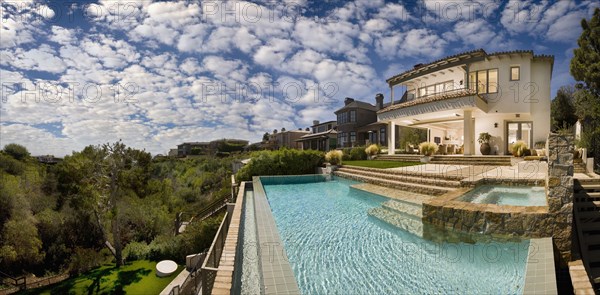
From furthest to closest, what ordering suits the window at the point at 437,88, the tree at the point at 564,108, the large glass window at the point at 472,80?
the tree at the point at 564,108 → the window at the point at 437,88 → the large glass window at the point at 472,80

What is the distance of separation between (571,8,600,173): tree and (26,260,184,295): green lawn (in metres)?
21.9

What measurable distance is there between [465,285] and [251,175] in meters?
13.5

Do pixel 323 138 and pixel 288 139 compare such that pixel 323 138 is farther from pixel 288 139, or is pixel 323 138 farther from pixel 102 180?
pixel 102 180

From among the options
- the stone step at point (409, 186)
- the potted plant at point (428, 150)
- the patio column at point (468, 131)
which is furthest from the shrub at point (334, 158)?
the patio column at point (468, 131)

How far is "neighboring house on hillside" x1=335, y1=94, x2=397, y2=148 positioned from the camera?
32656 millimetres

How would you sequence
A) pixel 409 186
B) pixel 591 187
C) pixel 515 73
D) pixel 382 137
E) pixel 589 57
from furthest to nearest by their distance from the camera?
1. pixel 382 137
2. pixel 515 73
3. pixel 589 57
4. pixel 409 186
5. pixel 591 187

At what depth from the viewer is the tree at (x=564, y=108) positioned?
21.7m

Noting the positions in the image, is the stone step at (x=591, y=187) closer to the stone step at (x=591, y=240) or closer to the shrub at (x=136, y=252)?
the stone step at (x=591, y=240)

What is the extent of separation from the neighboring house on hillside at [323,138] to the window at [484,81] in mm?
21881

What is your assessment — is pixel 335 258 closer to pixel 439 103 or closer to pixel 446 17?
pixel 446 17

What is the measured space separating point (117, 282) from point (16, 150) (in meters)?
28.2

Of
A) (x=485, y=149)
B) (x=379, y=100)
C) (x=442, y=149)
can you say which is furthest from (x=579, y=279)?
(x=379, y=100)

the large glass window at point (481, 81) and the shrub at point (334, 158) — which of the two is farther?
the shrub at point (334, 158)

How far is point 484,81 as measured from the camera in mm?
16078
